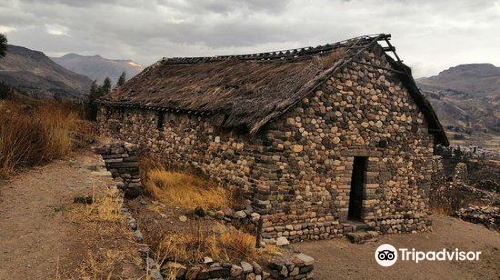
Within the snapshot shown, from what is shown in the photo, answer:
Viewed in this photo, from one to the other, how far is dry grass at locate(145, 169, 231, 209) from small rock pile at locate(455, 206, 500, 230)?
10.9 m

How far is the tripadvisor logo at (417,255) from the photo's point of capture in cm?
935

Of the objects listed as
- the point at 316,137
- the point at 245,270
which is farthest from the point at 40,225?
the point at 316,137

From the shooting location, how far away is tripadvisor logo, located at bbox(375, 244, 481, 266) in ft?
30.7

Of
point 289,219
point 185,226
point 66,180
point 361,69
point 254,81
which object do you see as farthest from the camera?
point 254,81

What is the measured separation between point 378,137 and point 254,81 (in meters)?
4.00

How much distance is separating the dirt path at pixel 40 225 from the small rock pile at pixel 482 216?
1438 cm

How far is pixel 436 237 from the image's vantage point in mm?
11633

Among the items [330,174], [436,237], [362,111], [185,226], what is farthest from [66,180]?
[436,237]

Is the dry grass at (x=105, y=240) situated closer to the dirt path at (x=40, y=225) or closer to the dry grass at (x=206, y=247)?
the dirt path at (x=40, y=225)

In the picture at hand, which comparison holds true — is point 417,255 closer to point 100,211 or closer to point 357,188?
point 357,188

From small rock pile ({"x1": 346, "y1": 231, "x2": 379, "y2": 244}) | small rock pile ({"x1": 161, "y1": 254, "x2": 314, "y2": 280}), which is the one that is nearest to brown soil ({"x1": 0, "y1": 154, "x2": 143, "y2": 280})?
small rock pile ({"x1": 161, "y1": 254, "x2": 314, "y2": 280})

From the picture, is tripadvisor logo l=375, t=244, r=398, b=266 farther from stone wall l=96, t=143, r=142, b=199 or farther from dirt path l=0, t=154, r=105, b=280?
dirt path l=0, t=154, r=105, b=280

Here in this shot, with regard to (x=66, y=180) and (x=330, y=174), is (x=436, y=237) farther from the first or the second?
(x=66, y=180)

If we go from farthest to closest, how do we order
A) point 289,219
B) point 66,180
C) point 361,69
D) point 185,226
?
point 361,69, point 289,219, point 185,226, point 66,180
